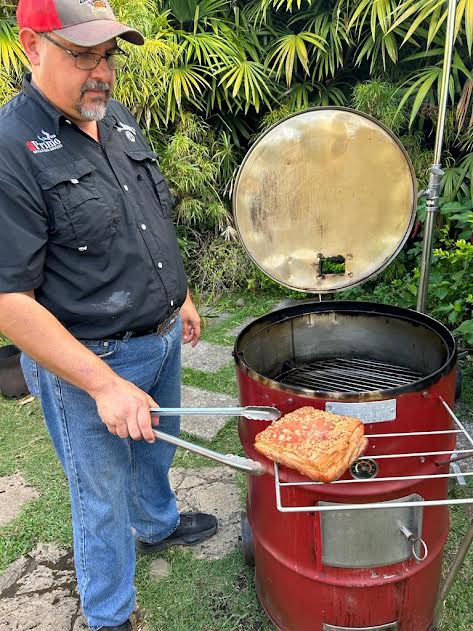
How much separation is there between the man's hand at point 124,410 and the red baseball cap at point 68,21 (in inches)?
41.3

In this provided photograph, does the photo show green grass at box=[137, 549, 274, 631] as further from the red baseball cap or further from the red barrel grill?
the red baseball cap

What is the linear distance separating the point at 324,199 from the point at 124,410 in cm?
147

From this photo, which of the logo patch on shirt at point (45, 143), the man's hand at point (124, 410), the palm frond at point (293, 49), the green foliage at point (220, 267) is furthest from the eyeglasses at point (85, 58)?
the green foliage at point (220, 267)

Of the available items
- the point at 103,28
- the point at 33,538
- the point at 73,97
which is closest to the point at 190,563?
the point at 33,538

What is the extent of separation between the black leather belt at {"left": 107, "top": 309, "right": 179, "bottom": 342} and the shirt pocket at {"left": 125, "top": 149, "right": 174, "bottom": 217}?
1.38 feet

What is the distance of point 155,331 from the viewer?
2.06m

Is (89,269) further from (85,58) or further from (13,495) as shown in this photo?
(13,495)

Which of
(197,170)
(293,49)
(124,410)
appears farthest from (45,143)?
(293,49)

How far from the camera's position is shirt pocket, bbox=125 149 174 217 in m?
2.08

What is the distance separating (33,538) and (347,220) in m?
2.36

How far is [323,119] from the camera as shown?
2400 mm

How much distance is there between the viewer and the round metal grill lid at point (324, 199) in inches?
95.0

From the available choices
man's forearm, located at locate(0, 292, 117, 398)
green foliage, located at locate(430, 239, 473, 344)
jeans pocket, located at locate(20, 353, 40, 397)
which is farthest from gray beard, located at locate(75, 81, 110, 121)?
green foliage, located at locate(430, 239, 473, 344)

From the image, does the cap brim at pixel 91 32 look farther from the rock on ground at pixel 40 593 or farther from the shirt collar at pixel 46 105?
the rock on ground at pixel 40 593
